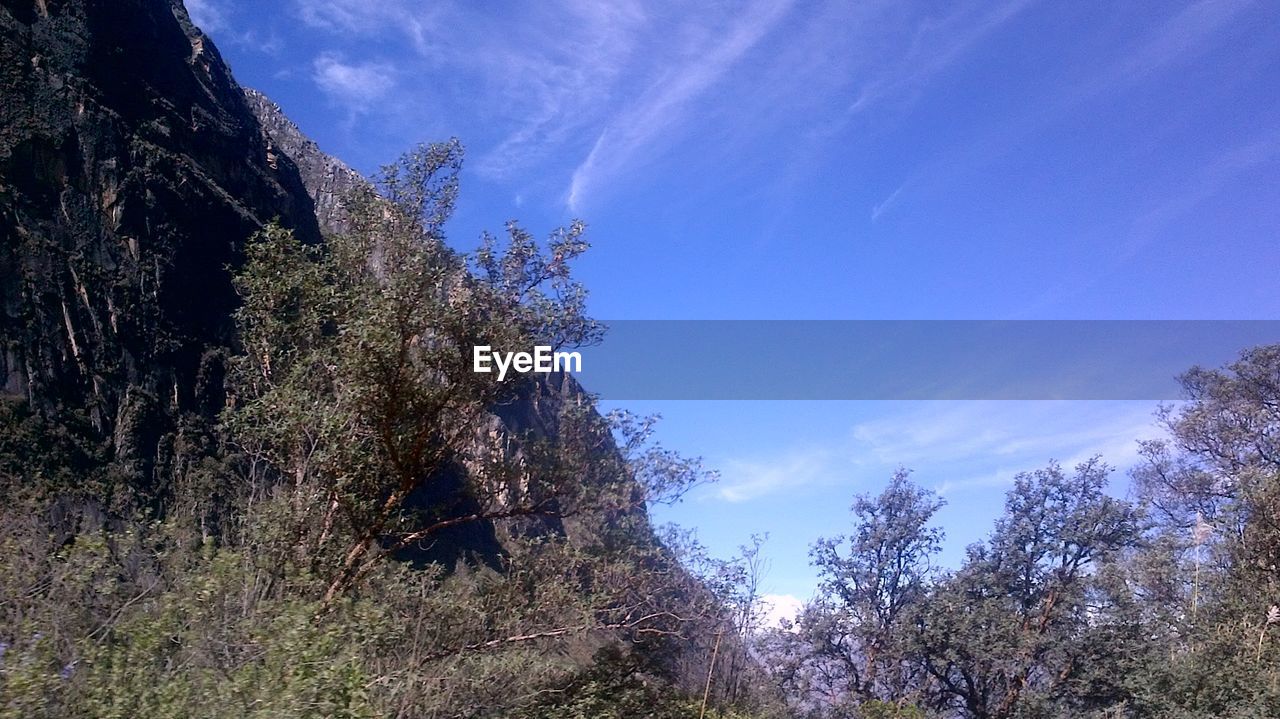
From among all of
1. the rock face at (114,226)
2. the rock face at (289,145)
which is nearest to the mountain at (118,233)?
the rock face at (114,226)

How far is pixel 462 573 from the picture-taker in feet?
38.1

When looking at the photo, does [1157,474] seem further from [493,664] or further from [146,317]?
[146,317]

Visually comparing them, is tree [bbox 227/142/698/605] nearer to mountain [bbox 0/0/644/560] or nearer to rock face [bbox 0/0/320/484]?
mountain [bbox 0/0/644/560]

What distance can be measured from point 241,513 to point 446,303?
3048 mm

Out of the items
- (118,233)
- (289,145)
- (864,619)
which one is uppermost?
(289,145)

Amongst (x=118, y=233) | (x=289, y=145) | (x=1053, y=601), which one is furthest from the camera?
(x=289, y=145)

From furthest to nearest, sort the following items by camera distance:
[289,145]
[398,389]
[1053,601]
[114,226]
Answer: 1. [289,145]
2. [114,226]
3. [1053,601]
4. [398,389]

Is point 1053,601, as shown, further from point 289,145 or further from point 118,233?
point 289,145

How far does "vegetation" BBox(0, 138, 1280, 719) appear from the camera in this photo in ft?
19.2

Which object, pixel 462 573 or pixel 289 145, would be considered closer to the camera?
pixel 462 573

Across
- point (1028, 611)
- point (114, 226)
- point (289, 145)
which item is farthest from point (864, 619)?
point (289, 145)

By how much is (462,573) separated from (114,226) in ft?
99.3

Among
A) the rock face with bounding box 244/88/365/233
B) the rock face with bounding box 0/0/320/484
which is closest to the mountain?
the rock face with bounding box 0/0/320/484

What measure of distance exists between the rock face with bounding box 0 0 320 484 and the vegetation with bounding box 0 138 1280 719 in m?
13.3
